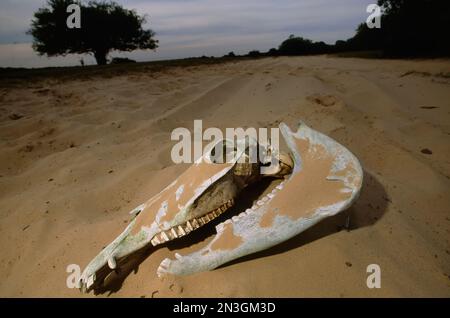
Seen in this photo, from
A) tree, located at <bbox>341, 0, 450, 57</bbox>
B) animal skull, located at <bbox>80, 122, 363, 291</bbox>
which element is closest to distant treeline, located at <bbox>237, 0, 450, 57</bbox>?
tree, located at <bbox>341, 0, 450, 57</bbox>

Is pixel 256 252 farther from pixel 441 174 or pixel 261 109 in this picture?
pixel 261 109

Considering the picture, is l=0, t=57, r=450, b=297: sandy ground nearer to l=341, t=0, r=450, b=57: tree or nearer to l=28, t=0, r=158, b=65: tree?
→ l=341, t=0, r=450, b=57: tree

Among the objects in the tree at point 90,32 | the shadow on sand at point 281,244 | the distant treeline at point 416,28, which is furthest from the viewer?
the tree at point 90,32

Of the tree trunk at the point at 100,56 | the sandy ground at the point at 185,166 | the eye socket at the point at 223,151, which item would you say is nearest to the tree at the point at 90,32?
the tree trunk at the point at 100,56

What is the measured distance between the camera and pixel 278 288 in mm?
1293

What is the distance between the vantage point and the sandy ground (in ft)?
4.43

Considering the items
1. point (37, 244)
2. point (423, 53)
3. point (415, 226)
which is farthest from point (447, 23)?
point (37, 244)

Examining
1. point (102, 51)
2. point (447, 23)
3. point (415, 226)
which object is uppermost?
point (102, 51)

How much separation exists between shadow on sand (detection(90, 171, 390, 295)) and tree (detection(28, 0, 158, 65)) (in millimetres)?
19408

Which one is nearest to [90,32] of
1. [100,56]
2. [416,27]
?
[100,56]

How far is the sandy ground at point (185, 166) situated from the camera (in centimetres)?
135

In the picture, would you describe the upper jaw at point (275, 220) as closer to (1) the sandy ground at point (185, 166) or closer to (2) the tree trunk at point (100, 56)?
(1) the sandy ground at point (185, 166)

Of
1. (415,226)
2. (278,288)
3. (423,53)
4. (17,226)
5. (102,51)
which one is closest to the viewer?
Result: (278,288)

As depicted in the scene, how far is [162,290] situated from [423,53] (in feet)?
27.7
